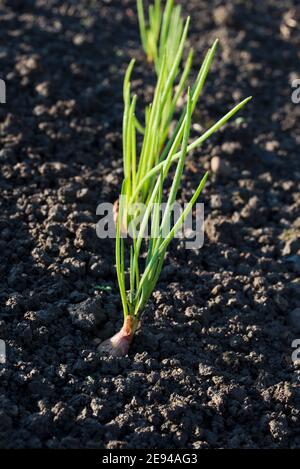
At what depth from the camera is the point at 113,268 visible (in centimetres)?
210

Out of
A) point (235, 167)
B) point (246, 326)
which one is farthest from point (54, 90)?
point (246, 326)

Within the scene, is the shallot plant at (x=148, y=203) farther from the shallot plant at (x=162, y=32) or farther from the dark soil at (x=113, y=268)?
the shallot plant at (x=162, y=32)

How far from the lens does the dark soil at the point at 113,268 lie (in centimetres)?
171

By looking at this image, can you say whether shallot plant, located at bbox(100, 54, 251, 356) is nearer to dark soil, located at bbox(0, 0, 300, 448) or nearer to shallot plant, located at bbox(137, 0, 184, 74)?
dark soil, located at bbox(0, 0, 300, 448)

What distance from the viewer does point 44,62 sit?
2.97 metres

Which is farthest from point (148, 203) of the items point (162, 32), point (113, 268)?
point (162, 32)

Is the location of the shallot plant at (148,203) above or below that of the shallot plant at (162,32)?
below

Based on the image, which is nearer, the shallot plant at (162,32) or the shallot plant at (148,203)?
the shallot plant at (148,203)

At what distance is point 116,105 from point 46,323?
1.25 metres

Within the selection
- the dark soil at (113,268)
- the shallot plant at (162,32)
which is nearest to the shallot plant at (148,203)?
the dark soil at (113,268)

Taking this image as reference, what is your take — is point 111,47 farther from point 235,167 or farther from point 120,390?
point 120,390

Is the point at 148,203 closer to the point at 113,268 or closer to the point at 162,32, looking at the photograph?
the point at 113,268

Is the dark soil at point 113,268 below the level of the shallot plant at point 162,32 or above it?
below

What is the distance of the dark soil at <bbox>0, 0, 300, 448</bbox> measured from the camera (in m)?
1.71
